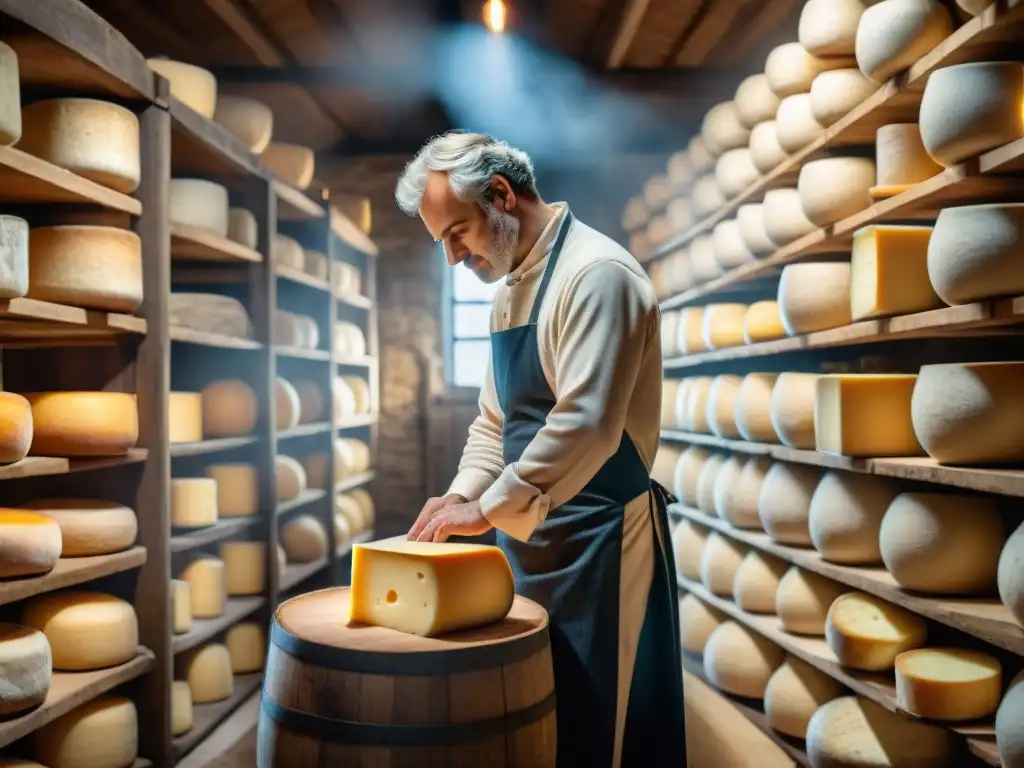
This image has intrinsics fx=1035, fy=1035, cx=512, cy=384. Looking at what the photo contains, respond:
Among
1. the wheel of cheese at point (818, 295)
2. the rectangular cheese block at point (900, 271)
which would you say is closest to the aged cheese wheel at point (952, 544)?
the rectangular cheese block at point (900, 271)

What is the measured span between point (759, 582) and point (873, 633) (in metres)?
0.94

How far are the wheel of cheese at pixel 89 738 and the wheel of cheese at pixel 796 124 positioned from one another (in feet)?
8.73

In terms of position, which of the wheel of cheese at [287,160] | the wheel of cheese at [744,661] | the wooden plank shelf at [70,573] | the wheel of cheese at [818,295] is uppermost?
the wheel of cheese at [287,160]

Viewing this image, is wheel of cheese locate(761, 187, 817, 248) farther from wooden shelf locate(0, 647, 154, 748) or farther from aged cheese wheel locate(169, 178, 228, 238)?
wooden shelf locate(0, 647, 154, 748)

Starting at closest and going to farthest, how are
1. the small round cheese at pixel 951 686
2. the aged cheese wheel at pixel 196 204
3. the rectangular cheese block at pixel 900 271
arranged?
1. the small round cheese at pixel 951 686
2. the rectangular cheese block at pixel 900 271
3. the aged cheese wheel at pixel 196 204

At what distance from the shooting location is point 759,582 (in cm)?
376

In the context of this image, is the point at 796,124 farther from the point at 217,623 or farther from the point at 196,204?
the point at 217,623

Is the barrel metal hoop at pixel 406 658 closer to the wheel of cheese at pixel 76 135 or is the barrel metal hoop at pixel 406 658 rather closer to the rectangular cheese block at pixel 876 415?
the rectangular cheese block at pixel 876 415

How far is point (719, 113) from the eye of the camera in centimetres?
421

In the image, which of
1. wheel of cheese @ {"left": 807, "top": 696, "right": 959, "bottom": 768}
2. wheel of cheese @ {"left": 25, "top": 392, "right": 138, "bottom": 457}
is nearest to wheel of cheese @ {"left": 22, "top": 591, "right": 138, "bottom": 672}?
wheel of cheese @ {"left": 25, "top": 392, "right": 138, "bottom": 457}

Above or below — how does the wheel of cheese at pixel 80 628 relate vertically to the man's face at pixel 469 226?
below

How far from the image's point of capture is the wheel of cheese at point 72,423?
269 cm

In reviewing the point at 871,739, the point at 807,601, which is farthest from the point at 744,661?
the point at 871,739

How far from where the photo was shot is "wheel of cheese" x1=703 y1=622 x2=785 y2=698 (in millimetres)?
3760
